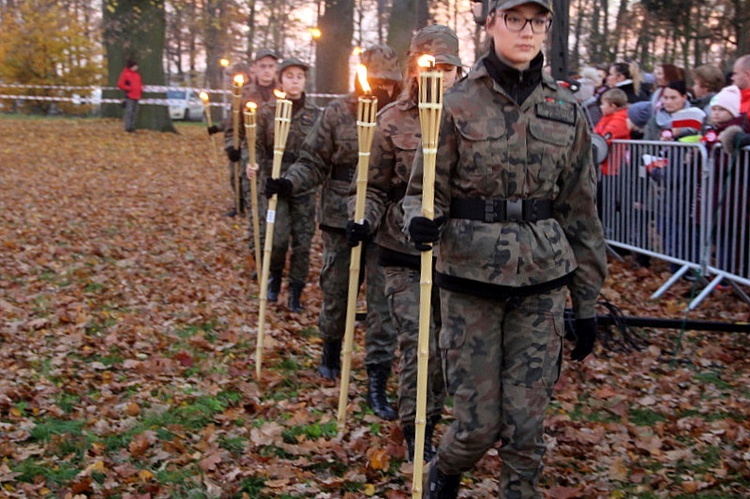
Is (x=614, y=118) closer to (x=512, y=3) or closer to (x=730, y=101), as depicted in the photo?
(x=730, y=101)

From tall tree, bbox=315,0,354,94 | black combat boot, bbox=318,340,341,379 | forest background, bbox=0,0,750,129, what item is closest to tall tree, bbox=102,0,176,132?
forest background, bbox=0,0,750,129

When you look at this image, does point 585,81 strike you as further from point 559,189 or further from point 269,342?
point 559,189

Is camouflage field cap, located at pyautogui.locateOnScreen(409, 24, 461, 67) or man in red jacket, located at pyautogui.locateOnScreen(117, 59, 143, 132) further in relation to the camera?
man in red jacket, located at pyautogui.locateOnScreen(117, 59, 143, 132)

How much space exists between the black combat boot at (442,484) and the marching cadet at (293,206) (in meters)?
4.88

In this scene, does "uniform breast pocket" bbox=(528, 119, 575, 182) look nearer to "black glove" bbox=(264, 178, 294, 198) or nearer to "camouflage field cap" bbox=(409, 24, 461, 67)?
"camouflage field cap" bbox=(409, 24, 461, 67)

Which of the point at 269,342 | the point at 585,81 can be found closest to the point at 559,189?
the point at 269,342

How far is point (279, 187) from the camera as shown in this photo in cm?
733

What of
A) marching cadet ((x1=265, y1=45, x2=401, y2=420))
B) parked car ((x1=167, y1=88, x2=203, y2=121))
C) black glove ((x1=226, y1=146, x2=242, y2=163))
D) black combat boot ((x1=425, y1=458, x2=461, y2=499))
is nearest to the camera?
black combat boot ((x1=425, y1=458, x2=461, y2=499))

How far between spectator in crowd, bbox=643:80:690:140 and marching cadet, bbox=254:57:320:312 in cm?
403

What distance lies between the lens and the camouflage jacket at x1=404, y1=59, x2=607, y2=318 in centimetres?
413

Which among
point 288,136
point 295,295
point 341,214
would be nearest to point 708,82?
point 288,136

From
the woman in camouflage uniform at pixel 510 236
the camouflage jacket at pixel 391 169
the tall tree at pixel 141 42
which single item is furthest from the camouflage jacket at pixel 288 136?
the tall tree at pixel 141 42

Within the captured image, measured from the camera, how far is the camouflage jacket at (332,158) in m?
7.08

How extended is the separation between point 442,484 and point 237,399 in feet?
9.00
